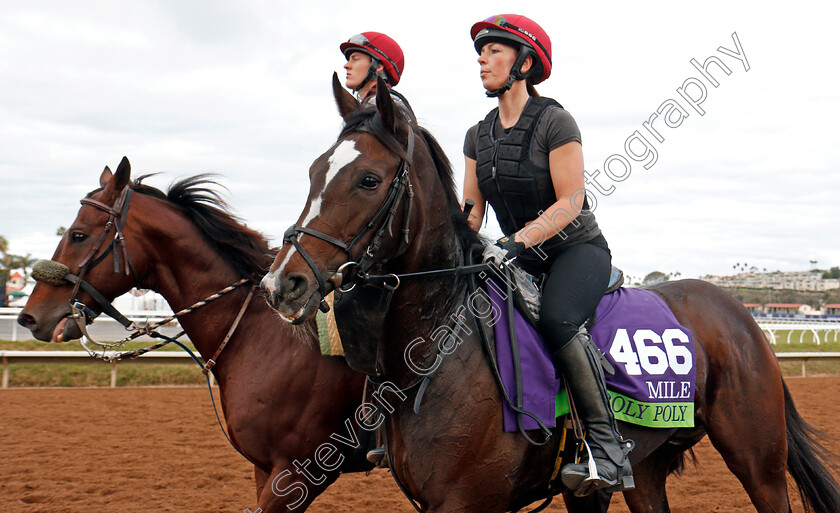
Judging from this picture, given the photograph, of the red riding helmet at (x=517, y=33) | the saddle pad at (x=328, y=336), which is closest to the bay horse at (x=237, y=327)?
the saddle pad at (x=328, y=336)

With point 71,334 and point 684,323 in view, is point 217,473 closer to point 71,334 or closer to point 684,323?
point 71,334

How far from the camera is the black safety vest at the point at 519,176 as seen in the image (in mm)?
3115

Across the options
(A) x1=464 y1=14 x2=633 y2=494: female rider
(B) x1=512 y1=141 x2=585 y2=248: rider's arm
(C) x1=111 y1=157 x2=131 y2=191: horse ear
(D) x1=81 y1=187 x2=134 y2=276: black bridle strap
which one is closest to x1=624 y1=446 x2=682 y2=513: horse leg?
(A) x1=464 y1=14 x2=633 y2=494: female rider

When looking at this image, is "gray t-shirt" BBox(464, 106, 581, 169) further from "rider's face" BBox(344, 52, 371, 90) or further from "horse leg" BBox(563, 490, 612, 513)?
"horse leg" BBox(563, 490, 612, 513)

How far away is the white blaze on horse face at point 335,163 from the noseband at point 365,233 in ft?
0.25

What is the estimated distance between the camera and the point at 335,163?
244cm

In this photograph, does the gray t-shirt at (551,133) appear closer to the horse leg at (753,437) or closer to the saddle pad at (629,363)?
the saddle pad at (629,363)

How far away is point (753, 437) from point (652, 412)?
82 centimetres

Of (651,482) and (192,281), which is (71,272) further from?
(651,482)

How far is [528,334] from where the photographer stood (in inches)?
114

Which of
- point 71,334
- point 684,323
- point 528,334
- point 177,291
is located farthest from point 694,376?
point 71,334

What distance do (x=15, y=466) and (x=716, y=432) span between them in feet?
23.1

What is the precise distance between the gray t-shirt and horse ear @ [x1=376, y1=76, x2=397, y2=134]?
2.83 feet

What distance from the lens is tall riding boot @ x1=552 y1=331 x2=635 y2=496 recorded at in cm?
285
